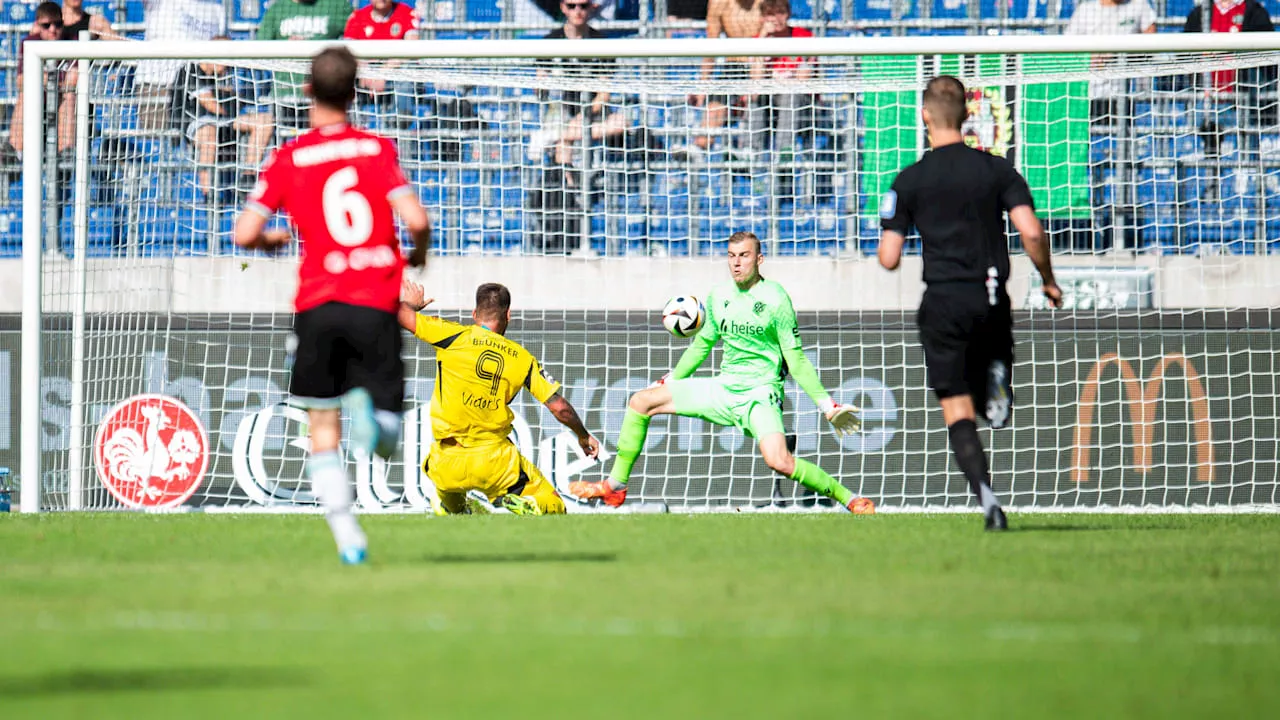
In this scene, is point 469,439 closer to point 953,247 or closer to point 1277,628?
point 953,247

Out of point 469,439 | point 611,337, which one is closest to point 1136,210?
point 611,337

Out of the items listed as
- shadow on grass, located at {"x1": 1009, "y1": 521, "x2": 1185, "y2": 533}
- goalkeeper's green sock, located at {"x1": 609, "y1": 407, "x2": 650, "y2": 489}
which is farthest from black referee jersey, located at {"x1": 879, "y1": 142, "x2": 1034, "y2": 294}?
goalkeeper's green sock, located at {"x1": 609, "y1": 407, "x2": 650, "y2": 489}

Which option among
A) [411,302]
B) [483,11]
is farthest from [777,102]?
[411,302]

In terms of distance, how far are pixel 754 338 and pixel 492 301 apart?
149 centimetres

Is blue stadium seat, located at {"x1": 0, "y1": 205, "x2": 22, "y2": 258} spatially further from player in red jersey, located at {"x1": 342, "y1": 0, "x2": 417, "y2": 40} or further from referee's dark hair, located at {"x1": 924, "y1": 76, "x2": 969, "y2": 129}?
referee's dark hair, located at {"x1": 924, "y1": 76, "x2": 969, "y2": 129}

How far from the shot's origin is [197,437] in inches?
416

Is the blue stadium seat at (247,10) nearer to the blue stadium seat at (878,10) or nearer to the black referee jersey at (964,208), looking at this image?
the blue stadium seat at (878,10)

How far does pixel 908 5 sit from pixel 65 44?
8.19 metres

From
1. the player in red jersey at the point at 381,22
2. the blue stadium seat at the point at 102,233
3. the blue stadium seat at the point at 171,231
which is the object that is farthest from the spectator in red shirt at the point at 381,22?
the blue stadium seat at the point at 102,233

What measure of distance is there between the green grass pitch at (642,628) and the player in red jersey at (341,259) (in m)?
0.51

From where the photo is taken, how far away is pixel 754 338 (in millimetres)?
9156

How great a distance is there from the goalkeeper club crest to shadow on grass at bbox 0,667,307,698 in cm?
751

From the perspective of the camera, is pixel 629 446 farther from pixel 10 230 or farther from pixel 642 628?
pixel 10 230

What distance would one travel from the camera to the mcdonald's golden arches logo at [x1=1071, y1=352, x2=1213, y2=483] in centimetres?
1058
